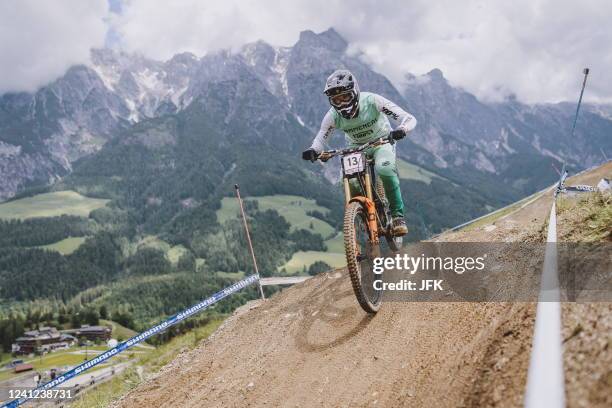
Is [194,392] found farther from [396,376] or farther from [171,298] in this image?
[171,298]

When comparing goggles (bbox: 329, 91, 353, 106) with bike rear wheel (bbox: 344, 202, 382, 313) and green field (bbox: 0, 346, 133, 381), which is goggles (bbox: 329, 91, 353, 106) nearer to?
bike rear wheel (bbox: 344, 202, 382, 313)

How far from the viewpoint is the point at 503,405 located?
3.03 m

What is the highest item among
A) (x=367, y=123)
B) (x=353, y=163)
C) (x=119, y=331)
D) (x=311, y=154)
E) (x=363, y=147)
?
(x=367, y=123)

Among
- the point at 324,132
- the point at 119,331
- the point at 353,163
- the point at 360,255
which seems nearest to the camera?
the point at 360,255

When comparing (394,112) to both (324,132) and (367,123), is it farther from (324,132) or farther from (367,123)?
(324,132)

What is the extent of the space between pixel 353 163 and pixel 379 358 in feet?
11.3

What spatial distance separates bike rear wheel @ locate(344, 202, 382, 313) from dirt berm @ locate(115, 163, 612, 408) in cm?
33

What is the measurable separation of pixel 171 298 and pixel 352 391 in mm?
199667

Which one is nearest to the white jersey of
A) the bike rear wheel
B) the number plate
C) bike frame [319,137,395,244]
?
bike frame [319,137,395,244]

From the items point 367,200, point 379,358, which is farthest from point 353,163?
point 379,358

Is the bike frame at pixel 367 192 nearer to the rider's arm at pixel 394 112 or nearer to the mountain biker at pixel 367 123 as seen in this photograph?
the mountain biker at pixel 367 123

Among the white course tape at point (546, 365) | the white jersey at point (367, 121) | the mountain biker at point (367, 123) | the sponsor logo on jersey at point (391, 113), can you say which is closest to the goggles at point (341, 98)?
the mountain biker at point (367, 123)

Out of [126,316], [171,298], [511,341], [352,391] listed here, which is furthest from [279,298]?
[171,298]

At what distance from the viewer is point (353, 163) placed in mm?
7977
